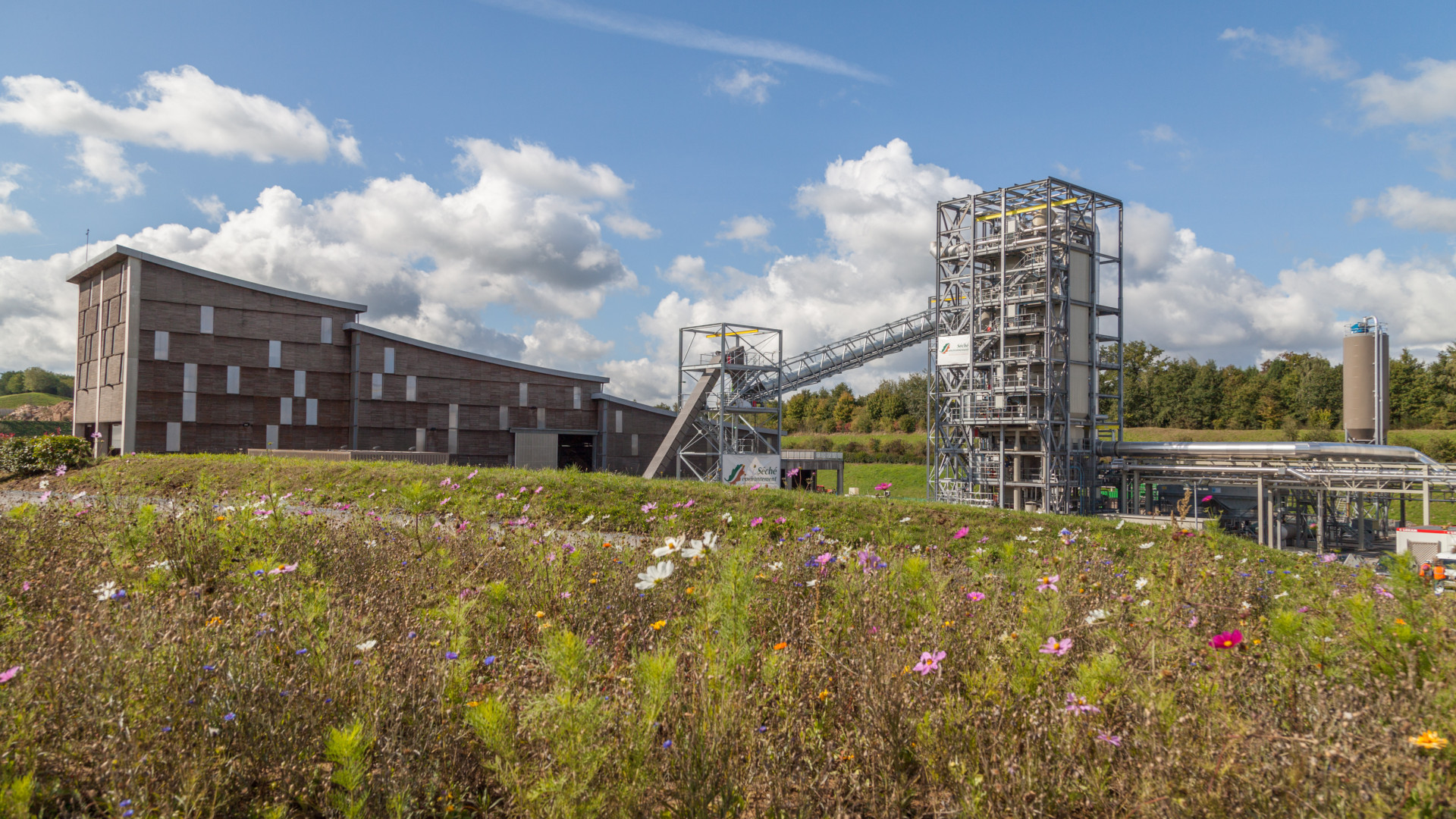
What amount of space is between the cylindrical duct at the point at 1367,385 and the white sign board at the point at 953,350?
54.2ft

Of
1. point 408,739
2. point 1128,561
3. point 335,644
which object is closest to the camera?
point 408,739

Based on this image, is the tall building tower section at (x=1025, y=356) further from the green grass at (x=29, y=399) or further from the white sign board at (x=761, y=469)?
the green grass at (x=29, y=399)

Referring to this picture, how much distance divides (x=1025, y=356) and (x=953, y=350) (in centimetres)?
338

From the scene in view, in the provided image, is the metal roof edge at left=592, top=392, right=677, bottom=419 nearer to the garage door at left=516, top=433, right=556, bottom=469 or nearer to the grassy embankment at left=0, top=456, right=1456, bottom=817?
the garage door at left=516, top=433, right=556, bottom=469

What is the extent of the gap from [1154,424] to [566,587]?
74.2 m

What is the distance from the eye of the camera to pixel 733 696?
2.65 meters

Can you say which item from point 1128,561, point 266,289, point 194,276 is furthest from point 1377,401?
point 194,276

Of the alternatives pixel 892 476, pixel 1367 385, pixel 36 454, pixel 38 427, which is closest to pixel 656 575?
pixel 36 454

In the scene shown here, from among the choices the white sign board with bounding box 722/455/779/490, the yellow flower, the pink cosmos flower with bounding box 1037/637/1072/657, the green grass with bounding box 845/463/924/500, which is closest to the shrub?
the white sign board with bounding box 722/455/779/490

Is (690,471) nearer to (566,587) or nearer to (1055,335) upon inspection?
(1055,335)

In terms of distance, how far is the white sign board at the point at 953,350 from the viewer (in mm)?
35188

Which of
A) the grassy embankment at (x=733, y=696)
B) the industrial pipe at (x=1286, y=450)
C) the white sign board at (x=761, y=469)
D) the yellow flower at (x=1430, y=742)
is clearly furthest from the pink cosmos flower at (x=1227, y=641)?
the industrial pipe at (x=1286, y=450)

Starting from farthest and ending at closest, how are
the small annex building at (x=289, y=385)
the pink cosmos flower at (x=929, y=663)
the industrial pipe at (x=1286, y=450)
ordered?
the small annex building at (x=289, y=385), the industrial pipe at (x=1286, y=450), the pink cosmos flower at (x=929, y=663)

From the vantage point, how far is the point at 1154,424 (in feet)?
221
